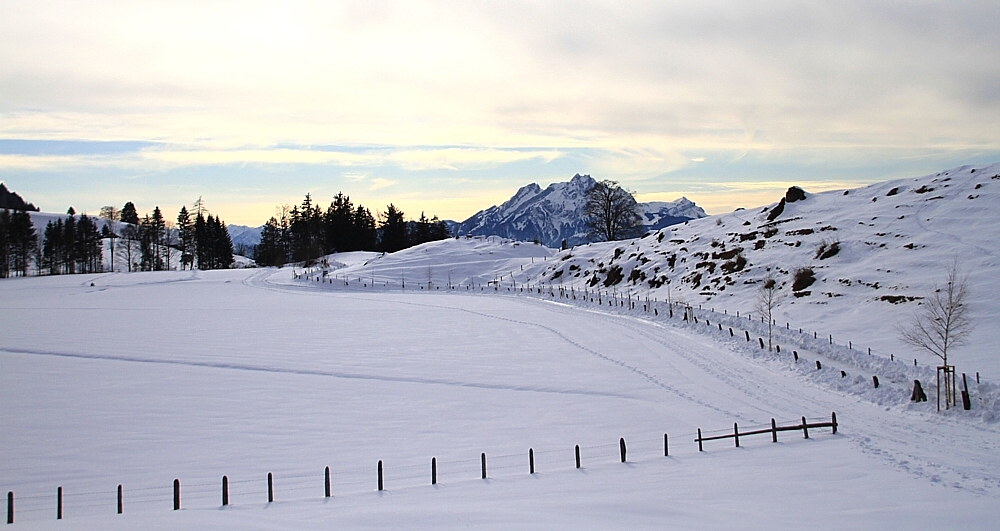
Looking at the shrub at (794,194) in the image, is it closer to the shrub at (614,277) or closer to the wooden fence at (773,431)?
the shrub at (614,277)

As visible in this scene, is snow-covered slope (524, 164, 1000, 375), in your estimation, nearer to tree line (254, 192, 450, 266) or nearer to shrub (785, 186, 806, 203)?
shrub (785, 186, 806, 203)

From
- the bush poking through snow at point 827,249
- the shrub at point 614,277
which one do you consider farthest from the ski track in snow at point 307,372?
the shrub at point 614,277

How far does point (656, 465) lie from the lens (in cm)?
1964

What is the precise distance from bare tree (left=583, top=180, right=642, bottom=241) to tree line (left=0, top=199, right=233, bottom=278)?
246 feet

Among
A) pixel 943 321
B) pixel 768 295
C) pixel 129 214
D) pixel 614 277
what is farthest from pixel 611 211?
pixel 129 214

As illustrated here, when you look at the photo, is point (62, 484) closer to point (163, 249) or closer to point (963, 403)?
point (963, 403)

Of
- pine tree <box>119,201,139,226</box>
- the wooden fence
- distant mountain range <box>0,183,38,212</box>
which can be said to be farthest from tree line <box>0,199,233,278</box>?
the wooden fence

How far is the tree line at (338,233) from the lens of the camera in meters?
127

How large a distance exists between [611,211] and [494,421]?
249ft

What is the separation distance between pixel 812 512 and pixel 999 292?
3229cm

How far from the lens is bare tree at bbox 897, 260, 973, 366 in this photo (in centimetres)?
3017

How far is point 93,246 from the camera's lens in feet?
394

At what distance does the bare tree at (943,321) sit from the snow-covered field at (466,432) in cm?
422

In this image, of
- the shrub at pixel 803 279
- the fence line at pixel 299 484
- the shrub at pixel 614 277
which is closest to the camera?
the fence line at pixel 299 484
